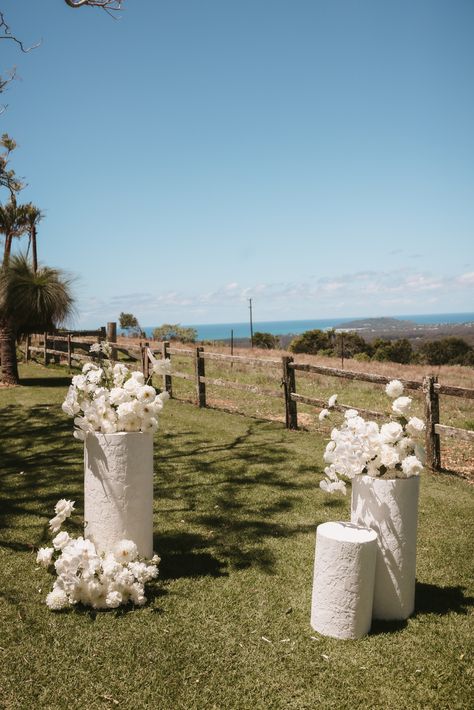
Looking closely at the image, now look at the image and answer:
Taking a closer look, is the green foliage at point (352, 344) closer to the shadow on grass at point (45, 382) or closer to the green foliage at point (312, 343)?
the green foliage at point (312, 343)

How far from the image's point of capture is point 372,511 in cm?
356

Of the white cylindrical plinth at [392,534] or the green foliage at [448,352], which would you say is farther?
the green foliage at [448,352]

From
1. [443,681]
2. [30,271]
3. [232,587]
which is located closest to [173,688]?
[232,587]

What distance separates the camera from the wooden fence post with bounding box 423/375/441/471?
7.18 metres

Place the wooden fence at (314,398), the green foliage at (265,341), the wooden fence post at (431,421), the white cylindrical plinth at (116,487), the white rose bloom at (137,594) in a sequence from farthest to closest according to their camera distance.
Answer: the green foliage at (265,341) → the wooden fence post at (431,421) → the wooden fence at (314,398) → the white cylindrical plinth at (116,487) → the white rose bloom at (137,594)

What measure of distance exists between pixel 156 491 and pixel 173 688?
10.8 feet

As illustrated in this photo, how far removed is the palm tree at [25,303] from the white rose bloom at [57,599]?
10.6 metres

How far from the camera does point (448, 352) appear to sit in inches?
1672

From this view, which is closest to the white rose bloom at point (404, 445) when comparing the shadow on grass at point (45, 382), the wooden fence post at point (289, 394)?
the wooden fence post at point (289, 394)

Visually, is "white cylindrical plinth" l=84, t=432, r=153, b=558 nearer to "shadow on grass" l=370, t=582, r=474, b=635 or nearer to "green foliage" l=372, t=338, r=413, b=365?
"shadow on grass" l=370, t=582, r=474, b=635

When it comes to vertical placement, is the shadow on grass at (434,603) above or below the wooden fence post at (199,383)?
below

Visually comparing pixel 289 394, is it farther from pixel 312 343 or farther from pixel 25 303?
pixel 312 343

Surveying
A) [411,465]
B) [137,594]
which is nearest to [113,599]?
[137,594]

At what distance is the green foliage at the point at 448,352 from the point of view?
40312mm
